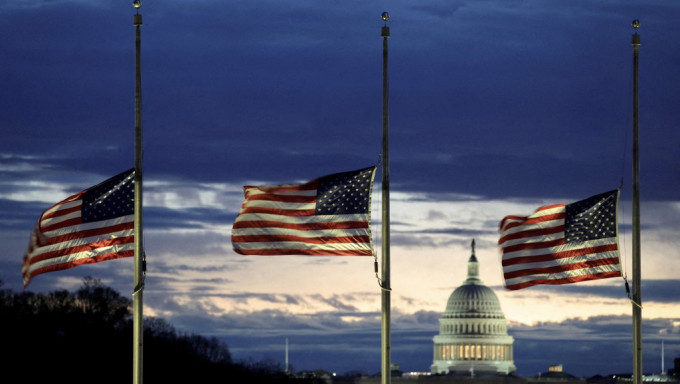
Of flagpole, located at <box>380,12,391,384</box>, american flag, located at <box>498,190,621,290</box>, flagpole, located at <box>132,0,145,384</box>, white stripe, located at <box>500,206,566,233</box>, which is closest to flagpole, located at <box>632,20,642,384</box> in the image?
american flag, located at <box>498,190,621,290</box>

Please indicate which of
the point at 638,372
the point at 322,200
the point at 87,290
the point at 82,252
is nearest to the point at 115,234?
the point at 82,252

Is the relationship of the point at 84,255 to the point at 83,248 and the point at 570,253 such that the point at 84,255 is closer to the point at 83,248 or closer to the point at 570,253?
the point at 83,248

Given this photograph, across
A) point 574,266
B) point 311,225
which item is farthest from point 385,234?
point 574,266

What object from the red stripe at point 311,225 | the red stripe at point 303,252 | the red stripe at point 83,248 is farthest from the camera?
the red stripe at point 83,248

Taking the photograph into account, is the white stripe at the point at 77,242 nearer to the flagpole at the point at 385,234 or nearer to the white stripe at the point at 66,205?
the white stripe at the point at 66,205

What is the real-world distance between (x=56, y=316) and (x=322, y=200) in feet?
268

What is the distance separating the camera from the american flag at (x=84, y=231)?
43875mm

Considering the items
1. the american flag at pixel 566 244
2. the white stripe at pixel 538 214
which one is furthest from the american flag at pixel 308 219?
the american flag at pixel 566 244

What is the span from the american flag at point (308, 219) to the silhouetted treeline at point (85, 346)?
60669 millimetres

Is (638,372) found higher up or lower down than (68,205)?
lower down

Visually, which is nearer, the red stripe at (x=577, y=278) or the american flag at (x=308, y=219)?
the american flag at (x=308, y=219)

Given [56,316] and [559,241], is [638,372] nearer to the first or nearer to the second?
[559,241]

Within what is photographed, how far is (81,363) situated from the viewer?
4281 inches

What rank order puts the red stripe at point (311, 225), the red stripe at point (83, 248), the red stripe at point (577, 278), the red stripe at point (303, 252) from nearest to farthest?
the red stripe at point (303, 252) < the red stripe at point (311, 225) < the red stripe at point (83, 248) < the red stripe at point (577, 278)
